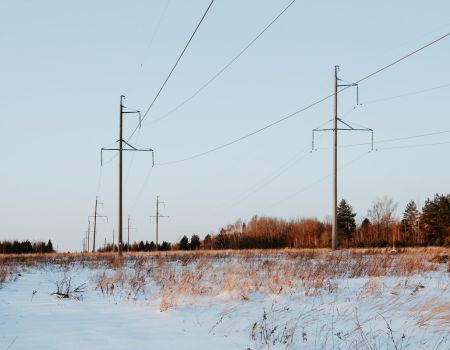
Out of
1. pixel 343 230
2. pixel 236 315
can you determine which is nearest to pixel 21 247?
pixel 343 230

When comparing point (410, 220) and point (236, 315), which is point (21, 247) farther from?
point (236, 315)

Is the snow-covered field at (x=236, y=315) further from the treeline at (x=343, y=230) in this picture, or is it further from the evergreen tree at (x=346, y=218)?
the evergreen tree at (x=346, y=218)

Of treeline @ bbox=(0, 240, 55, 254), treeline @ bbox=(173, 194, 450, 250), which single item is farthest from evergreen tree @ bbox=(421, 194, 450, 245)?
treeline @ bbox=(0, 240, 55, 254)

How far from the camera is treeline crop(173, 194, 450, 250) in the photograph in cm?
7162

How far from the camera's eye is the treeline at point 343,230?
7162cm

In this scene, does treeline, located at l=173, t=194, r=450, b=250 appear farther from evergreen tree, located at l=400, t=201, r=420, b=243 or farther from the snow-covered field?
the snow-covered field

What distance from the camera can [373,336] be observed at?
472 cm

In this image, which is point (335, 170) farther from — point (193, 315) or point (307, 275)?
point (193, 315)

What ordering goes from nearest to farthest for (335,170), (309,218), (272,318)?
1. (272,318)
2. (335,170)
3. (309,218)

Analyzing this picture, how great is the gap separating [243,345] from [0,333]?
2282mm

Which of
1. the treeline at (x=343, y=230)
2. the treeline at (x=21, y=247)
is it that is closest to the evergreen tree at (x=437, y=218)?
the treeline at (x=343, y=230)

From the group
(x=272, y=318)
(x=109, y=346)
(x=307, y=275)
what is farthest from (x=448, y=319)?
(x=307, y=275)

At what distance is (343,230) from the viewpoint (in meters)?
82.5

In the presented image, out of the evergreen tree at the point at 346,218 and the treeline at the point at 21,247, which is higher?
the evergreen tree at the point at 346,218
